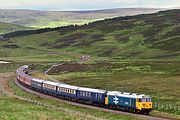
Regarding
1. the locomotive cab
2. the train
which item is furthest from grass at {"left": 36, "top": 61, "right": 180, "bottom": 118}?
the train

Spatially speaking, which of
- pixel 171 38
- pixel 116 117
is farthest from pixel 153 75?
pixel 171 38

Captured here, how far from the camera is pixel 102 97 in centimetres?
6525

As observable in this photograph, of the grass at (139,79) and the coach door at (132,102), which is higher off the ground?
the coach door at (132,102)

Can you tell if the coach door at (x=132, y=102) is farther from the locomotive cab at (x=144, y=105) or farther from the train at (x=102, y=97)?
the locomotive cab at (x=144, y=105)

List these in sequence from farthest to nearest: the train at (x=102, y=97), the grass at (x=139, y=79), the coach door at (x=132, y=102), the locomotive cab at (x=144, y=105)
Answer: the grass at (x=139, y=79)
the coach door at (x=132, y=102)
the train at (x=102, y=97)
the locomotive cab at (x=144, y=105)

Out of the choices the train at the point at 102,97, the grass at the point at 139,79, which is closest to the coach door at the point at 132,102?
the train at the point at 102,97

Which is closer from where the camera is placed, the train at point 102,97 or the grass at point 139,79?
the train at point 102,97

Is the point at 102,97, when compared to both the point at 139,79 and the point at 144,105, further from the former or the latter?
the point at 139,79

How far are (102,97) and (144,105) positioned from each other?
34.0ft

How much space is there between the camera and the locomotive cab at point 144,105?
187 feet

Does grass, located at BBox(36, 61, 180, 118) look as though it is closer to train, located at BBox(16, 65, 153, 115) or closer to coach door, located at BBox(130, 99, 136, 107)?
train, located at BBox(16, 65, 153, 115)

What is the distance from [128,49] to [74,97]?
379 ft

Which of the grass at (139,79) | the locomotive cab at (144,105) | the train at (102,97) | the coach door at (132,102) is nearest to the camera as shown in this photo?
the locomotive cab at (144,105)

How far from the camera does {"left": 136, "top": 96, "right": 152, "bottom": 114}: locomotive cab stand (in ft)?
187
